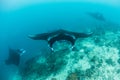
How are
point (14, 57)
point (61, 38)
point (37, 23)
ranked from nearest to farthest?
point (61, 38) → point (14, 57) → point (37, 23)

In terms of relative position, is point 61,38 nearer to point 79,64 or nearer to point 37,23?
point 79,64

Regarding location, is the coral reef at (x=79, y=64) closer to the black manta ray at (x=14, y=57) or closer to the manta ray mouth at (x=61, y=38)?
the black manta ray at (x=14, y=57)

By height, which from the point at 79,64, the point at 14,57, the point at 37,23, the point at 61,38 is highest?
the point at 37,23

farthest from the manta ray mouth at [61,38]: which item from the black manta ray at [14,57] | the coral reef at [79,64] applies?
the black manta ray at [14,57]

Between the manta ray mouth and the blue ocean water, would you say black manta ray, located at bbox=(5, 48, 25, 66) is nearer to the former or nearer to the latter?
the blue ocean water

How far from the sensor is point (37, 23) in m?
17.4

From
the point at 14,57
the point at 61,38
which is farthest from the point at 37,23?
the point at 61,38

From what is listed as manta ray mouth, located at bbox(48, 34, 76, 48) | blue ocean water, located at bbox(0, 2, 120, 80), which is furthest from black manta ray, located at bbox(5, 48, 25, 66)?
manta ray mouth, located at bbox(48, 34, 76, 48)

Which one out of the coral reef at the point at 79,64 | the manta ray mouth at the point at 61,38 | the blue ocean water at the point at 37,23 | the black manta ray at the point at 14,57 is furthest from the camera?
the blue ocean water at the point at 37,23

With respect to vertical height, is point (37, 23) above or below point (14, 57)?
above

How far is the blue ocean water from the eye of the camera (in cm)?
1247

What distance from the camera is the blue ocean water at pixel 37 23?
491 inches

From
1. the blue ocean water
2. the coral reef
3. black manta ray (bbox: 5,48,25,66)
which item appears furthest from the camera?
the blue ocean water

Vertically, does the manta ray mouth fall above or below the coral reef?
above
